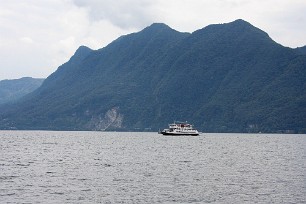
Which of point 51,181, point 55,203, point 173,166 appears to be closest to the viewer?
point 55,203

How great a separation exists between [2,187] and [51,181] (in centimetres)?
918

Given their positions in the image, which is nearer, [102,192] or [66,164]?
[102,192]

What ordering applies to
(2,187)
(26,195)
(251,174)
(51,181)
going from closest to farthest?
(26,195)
(2,187)
(51,181)
(251,174)

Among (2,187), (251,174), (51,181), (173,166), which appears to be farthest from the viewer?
(173,166)

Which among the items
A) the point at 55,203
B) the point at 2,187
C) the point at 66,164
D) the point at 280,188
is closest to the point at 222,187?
the point at 280,188

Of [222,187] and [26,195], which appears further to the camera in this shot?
[222,187]

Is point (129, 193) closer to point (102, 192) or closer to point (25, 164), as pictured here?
point (102, 192)

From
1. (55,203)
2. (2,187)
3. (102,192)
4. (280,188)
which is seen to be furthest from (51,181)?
(280,188)

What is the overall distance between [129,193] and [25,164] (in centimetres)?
4565

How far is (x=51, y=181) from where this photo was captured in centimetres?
7556

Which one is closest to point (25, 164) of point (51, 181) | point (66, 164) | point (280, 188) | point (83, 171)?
point (66, 164)

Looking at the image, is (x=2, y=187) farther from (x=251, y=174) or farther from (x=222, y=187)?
(x=251, y=174)

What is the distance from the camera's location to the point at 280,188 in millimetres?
69562

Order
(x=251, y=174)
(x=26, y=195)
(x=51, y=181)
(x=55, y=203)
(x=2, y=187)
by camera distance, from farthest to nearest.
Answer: (x=251, y=174), (x=51, y=181), (x=2, y=187), (x=26, y=195), (x=55, y=203)
